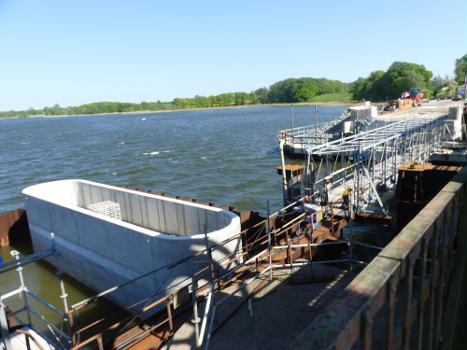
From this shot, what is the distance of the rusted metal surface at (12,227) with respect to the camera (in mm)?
20828

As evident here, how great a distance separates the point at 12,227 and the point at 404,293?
22942mm

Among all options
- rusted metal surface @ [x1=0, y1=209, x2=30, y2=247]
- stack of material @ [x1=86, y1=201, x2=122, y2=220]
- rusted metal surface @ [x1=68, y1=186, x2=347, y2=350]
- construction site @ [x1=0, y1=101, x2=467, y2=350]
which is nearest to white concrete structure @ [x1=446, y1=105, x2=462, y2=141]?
construction site @ [x1=0, y1=101, x2=467, y2=350]

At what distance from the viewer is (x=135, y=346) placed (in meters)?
7.36

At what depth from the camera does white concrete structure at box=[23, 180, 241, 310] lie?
430 inches

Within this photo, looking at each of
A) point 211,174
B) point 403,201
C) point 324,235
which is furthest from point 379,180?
point 211,174

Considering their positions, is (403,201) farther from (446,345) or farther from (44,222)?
(44,222)

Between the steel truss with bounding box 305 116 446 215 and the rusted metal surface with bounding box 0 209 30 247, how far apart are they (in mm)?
17251

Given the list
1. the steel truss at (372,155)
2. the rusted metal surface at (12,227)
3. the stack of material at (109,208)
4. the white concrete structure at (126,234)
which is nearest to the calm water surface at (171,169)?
the steel truss at (372,155)

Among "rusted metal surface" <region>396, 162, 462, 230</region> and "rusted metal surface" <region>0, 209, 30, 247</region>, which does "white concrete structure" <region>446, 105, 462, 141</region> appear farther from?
"rusted metal surface" <region>0, 209, 30, 247</region>

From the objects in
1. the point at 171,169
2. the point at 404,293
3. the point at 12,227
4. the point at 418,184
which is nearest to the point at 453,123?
the point at 418,184

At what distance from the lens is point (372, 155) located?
80.3ft

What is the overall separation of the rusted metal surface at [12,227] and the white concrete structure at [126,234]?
3461 millimetres

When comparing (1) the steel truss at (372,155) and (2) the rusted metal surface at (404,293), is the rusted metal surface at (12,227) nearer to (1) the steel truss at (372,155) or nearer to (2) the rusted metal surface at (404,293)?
(1) the steel truss at (372,155)

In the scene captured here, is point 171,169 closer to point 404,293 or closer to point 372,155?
point 372,155
